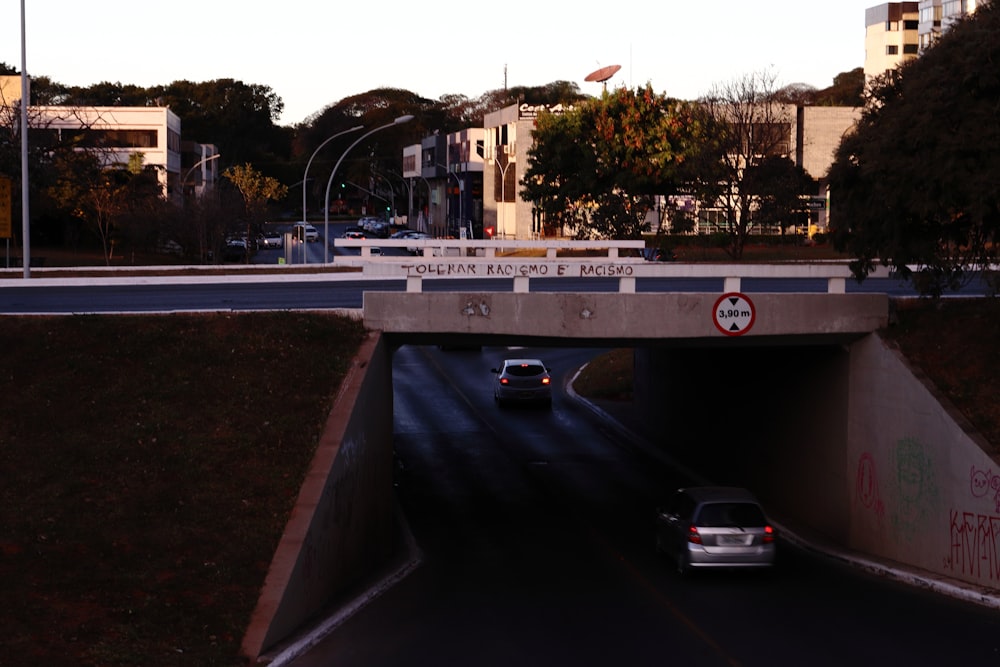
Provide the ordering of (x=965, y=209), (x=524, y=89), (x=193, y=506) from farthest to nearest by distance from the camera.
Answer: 1. (x=524, y=89)
2. (x=965, y=209)
3. (x=193, y=506)

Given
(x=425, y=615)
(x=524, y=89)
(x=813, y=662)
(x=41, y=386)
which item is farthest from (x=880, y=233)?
(x=524, y=89)

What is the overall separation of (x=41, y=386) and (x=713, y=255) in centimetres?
4168

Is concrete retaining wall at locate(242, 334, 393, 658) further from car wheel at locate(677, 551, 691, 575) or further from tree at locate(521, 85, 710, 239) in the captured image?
tree at locate(521, 85, 710, 239)

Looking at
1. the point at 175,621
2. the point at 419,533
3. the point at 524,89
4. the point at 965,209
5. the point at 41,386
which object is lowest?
the point at 419,533

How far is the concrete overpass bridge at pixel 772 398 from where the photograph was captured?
19094 millimetres

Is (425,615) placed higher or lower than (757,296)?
lower

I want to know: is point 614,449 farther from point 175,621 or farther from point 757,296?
point 175,621

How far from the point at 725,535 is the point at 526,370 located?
24.0 m

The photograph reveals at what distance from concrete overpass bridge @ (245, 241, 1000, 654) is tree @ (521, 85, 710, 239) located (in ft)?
99.7

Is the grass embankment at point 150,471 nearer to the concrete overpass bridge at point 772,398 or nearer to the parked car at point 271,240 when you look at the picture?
the concrete overpass bridge at point 772,398

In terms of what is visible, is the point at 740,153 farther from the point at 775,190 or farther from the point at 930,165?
the point at 930,165

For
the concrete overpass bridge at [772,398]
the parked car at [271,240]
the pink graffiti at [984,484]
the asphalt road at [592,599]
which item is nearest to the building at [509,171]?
the parked car at [271,240]

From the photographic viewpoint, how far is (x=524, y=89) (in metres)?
174

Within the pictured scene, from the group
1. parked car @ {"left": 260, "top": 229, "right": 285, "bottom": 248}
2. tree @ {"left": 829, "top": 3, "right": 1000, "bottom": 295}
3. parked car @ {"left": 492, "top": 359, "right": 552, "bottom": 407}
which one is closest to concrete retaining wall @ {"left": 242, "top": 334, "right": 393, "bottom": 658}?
tree @ {"left": 829, "top": 3, "right": 1000, "bottom": 295}
